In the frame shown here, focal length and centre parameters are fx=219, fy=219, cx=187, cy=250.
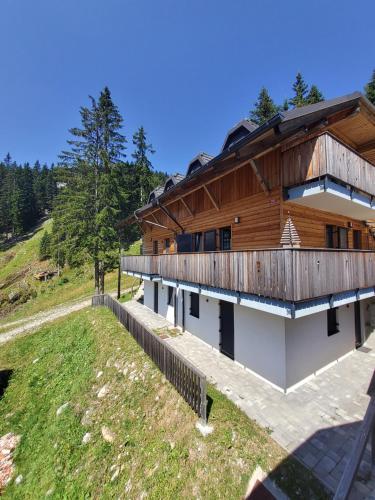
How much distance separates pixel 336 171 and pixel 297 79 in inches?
1110

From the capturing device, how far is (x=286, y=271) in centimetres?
518

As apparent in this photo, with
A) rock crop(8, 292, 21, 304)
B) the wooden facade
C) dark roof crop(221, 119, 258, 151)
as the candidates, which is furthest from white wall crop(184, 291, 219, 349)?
rock crop(8, 292, 21, 304)

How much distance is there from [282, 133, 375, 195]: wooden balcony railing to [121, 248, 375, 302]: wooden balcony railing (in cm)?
239

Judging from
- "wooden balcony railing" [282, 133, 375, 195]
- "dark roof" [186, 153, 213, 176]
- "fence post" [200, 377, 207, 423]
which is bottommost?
"fence post" [200, 377, 207, 423]

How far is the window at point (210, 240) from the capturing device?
1095cm

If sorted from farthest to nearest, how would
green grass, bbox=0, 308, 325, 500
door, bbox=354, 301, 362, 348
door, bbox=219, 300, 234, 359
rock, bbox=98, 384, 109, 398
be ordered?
door, bbox=354, 301, 362, 348 → door, bbox=219, 300, 234, 359 → rock, bbox=98, 384, 109, 398 → green grass, bbox=0, 308, 325, 500

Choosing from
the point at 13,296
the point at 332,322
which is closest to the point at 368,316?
the point at 332,322

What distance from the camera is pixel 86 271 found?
105 ft

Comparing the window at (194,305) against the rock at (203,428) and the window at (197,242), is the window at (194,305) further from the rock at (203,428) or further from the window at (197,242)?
the rock at (203,428)

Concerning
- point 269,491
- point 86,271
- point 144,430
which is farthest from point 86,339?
point 86,271

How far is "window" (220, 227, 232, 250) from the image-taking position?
10064 millimetres

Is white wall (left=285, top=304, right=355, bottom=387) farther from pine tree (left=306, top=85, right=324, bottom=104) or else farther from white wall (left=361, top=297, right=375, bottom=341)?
pine tree (left=306, top=85, right=324, bottom=104)

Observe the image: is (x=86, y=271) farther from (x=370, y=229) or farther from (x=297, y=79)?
(x=297, y=79)

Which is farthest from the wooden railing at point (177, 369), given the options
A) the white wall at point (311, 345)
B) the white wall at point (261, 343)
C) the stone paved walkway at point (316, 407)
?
the white wall at point (311, 345)
